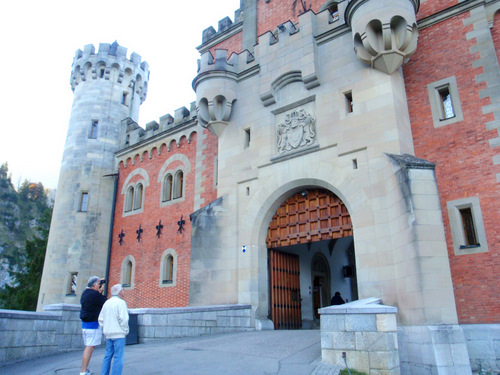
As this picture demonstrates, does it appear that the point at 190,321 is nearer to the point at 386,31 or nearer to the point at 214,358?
the point at 214,358

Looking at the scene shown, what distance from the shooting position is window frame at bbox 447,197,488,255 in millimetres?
10273

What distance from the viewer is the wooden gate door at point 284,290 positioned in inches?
537

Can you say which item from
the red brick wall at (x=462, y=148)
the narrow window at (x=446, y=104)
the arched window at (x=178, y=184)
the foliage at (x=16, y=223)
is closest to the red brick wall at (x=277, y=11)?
the red brick wall at (x=462, y=148)

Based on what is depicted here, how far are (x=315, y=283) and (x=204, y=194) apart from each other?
6014 mm

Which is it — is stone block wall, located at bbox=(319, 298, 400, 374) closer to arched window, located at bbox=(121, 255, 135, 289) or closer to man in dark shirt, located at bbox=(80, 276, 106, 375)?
man in dark shirt, located at bbox=(80, 276, 106, 375)

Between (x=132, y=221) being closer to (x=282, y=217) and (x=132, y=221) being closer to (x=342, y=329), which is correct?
(x=282, y=217)

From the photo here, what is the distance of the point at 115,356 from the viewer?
250 inches

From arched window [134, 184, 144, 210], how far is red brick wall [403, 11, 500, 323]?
45.2 feet

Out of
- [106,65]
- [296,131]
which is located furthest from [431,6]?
[106,65]

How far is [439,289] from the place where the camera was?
30.1ft

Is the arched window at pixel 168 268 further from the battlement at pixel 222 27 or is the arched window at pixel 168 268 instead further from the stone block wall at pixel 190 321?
the battlement at pixel 222 27

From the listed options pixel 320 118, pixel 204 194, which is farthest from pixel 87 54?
pixel 320 118

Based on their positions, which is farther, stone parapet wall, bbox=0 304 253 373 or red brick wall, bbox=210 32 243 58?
red brick wall, bbox=210 32 243 58

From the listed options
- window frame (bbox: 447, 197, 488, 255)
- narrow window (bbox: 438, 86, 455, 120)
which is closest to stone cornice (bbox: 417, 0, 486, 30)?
narrow window (bbox: 438, 86, 455, 120)
